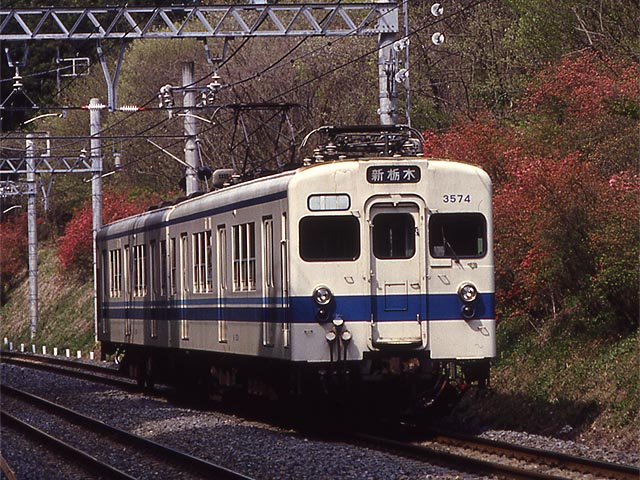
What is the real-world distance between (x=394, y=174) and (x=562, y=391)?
4.50 meters

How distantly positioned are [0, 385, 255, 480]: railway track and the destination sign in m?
Result: 3.71

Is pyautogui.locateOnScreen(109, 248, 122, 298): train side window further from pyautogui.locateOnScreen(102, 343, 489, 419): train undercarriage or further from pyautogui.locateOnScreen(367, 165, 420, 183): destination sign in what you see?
pyautogui.locateOnScreen(367, 165, 420, 183): destination sign

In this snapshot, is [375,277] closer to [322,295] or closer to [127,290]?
[322,295]

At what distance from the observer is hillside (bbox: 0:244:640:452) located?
1543 cm

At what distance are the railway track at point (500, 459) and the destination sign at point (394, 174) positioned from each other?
2866mm

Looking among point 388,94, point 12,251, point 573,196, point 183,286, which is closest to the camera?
point 573,196

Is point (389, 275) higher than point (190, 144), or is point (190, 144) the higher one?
point (190, 144)

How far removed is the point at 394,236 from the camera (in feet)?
48.3

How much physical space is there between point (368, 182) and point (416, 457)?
3.24 metres

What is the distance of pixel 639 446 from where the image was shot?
14.3 m

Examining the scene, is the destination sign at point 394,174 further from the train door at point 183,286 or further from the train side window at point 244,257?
the train door at point 183,286

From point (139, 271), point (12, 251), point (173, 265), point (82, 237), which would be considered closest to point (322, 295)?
point (173, 265)

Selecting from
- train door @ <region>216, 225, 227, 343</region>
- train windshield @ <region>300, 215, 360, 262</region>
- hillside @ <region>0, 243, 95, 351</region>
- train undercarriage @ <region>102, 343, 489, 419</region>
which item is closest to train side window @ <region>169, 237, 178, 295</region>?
train undercarriage @ <region>102, 343, 489, 419</region>

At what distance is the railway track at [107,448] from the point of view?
12969mm
